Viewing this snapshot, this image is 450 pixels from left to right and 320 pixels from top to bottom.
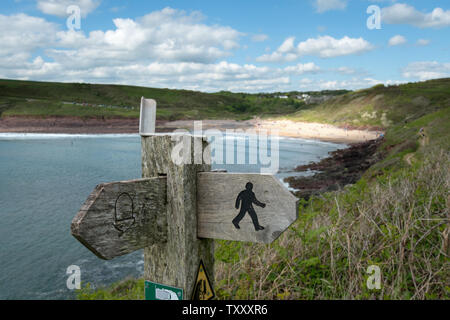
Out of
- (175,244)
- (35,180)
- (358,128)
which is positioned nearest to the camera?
(175,244)

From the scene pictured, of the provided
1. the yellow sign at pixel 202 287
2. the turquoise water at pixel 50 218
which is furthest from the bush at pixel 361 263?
the turquoise water at pixel 50 218

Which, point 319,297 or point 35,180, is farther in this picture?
point 35,180

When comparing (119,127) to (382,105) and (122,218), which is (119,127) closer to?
(382,105)

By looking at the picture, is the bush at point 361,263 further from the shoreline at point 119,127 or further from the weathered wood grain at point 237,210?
the shoreline at point 119,127

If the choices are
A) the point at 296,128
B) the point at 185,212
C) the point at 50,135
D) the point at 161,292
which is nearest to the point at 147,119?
the point at 185,212

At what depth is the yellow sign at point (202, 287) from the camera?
1.78 metres

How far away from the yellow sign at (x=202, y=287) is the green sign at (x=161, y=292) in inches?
3.5

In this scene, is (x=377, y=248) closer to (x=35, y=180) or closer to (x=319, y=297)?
(x=319, y=297)

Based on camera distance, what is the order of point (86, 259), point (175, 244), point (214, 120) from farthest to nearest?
point (214, 120)
point (86, 259)
point (175, 244)

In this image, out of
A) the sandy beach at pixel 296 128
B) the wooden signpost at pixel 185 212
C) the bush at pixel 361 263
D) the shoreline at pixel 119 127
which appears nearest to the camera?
the wooden signpost at pixel 185 212

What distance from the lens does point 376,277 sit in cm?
237

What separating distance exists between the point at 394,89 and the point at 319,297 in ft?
228

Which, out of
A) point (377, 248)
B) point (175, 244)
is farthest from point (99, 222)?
point (377, 248)

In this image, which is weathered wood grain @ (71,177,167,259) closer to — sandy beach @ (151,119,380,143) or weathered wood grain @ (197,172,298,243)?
weathered wood grain @ (197,172,298,243)
